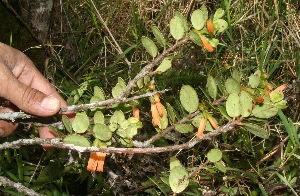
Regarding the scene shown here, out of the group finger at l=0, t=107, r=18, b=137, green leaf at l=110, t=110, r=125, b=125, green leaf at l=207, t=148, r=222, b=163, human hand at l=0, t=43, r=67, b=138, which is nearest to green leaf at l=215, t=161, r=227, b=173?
green leaf at l=207, t=148, r=222, b=163

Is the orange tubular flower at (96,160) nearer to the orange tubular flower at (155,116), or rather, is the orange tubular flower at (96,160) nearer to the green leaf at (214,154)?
the orange tubular flower at (155,116)

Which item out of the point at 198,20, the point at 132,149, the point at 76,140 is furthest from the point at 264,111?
the point at 76,140

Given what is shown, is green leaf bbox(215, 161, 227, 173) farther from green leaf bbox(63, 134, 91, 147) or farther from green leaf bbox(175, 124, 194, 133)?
green leaf bbox(63, 134, 91, 147)

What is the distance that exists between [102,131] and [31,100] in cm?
45

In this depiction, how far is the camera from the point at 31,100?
61.9 inches

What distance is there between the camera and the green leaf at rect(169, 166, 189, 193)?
1.34 meters

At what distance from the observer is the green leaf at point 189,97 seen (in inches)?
54.5

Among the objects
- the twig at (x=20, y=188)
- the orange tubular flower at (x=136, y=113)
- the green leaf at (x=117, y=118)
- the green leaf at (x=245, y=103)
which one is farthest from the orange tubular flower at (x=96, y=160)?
the green leaf at (x=245, y=103)

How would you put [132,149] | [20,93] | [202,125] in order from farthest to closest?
[20,93]
[202,125]
[132,149]

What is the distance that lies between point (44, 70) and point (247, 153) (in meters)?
1.20

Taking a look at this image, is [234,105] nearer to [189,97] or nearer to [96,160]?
[189,97]

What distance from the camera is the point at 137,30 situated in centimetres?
276

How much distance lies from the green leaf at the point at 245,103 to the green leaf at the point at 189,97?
0.15 m

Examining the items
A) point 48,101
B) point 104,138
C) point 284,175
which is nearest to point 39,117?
point 48,101
